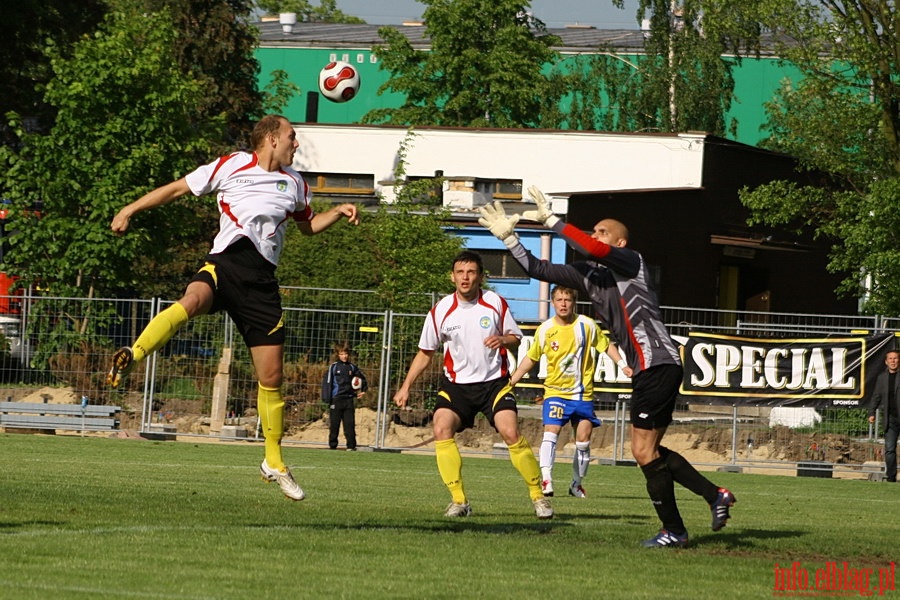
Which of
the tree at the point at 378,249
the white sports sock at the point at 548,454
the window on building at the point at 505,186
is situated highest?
the window on building at the point at 505,186

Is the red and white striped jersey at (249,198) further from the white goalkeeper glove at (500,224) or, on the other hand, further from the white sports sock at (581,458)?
the white sports sock at (581,458)

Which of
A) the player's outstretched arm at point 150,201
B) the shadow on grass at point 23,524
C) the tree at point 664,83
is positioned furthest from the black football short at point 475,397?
the tree at point 664,83

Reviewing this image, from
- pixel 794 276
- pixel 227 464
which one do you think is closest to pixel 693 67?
pixel 794 276

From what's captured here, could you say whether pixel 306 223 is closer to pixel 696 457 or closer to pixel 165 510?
pixel 165 510

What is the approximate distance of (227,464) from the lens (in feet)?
59.6

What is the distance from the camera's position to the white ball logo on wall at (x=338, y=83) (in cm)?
4422

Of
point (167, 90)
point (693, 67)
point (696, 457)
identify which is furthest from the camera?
point (693, 67)

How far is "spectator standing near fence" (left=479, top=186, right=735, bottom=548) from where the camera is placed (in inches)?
368

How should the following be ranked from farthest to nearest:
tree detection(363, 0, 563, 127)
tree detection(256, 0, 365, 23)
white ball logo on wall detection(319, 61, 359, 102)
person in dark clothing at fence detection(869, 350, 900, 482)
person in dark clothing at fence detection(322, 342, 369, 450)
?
tree detection(256, 0, 365, 23)
tree detection(363, 0, 563, 127)
white ball logo on wall detection(319, 61, 359, 102)
person in dark clothing at fence detection(322, 342, 369, 450)
person in dark clothing at fence detection(869, 350, 900, 482)

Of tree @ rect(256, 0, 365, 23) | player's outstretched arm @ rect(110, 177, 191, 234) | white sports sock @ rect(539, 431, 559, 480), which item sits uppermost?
tree @ rect(256, 0, 365, 23)

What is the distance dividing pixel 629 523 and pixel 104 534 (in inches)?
171

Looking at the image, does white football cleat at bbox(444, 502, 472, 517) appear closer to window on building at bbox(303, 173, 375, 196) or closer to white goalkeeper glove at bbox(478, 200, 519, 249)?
white goalkeeper glove at bbox(478, 200, 519, 249)

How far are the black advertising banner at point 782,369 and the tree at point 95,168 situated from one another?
1273 centimetres

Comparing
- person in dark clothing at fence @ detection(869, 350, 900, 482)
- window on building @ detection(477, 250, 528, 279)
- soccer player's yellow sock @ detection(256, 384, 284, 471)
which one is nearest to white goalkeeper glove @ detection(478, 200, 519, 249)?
soccer player's yellow sock @ detection(256, 384, 284, 471)
